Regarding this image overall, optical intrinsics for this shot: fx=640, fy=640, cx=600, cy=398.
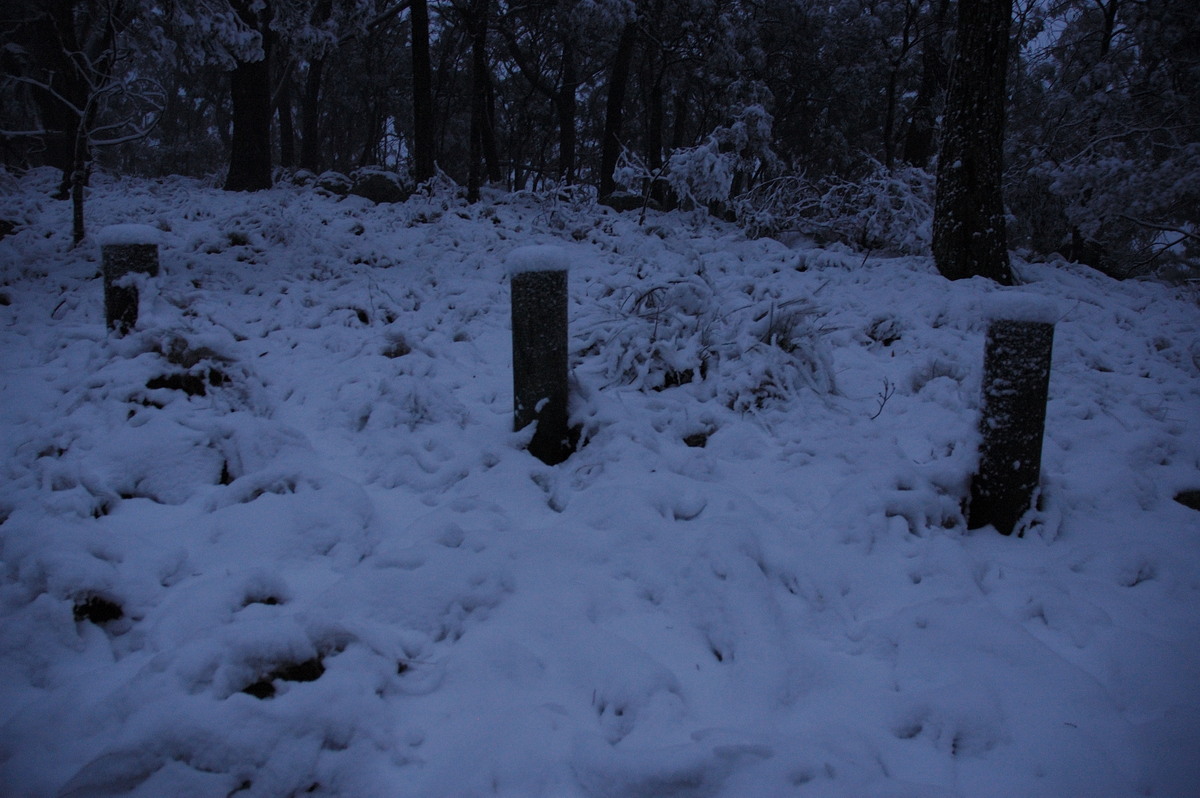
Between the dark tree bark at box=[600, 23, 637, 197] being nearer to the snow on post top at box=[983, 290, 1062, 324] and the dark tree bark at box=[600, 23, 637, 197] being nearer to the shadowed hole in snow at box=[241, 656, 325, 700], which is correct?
Answer: the snow on post top at box=[983, 290, 1062, 324]

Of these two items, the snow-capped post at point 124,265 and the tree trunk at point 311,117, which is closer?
the snow-capped post at point 124,265

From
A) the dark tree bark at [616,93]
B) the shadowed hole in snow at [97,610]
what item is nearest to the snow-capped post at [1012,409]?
the shadowed hole in snow at [97,610]

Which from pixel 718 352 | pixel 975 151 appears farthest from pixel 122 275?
pixel 975 151

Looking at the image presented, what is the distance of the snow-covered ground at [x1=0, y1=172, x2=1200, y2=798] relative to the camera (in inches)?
67.4

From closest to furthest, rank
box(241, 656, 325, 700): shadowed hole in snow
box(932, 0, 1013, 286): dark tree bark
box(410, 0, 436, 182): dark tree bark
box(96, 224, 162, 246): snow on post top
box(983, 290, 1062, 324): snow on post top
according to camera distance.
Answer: box(241, 656, 325, 700): shadowed hole in snow, box(983, 290, 1062, 324): snow on post top, box(96, 224, 162, 246): snow on post top, box(932, 0, 1013, 286): dark tree bark, box(410, 0, 436, 182): dark tree bark

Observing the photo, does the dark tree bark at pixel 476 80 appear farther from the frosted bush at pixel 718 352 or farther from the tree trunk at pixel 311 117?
the tree trunk at pixel 311 117

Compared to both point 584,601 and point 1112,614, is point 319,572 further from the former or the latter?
point 1112,614

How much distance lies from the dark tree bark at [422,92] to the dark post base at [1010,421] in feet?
33.2

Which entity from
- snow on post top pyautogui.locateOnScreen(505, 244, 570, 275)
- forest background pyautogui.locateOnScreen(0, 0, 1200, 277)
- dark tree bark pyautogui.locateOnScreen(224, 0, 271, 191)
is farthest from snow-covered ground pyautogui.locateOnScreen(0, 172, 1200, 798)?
dark tree bark pyautogui.locateOnScreen(224, 0, 271, 191)

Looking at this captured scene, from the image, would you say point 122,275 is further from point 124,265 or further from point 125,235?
point 125,235

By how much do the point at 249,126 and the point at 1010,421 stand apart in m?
11.8

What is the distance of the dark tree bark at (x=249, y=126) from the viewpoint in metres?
10.3

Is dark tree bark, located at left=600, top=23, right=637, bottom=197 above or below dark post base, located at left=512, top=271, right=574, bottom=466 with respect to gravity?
above

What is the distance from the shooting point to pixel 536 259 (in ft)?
10.5
